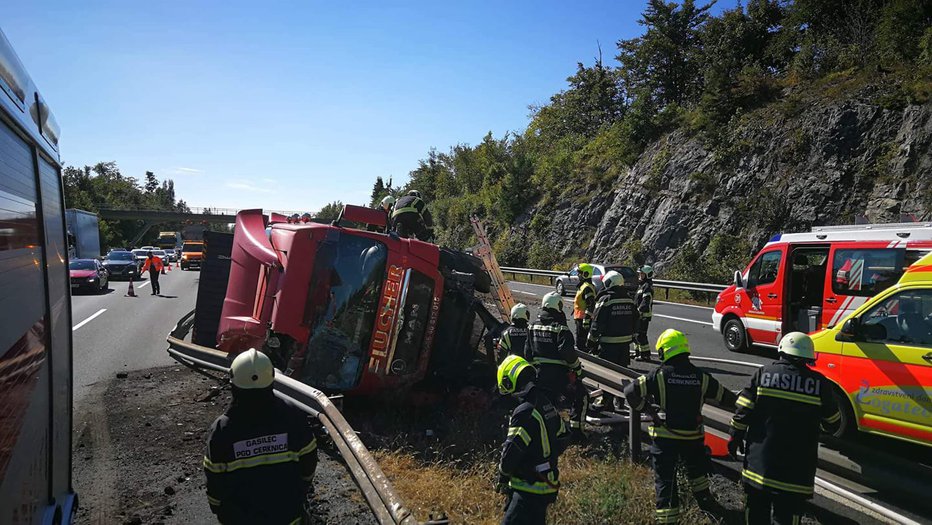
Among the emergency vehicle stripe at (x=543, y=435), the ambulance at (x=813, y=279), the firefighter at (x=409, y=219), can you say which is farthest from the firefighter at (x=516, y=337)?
the ambulance at (x=813, y=279)

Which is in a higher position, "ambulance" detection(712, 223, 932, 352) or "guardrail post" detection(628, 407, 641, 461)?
"ambulance" detection(712, 223, 932, 352)

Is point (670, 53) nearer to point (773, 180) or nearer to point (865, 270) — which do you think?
point (773, 180)

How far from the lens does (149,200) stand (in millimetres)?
107250

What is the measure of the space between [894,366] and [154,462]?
6939 mm

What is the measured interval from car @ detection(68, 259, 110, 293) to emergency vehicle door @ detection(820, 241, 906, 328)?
76.6ft

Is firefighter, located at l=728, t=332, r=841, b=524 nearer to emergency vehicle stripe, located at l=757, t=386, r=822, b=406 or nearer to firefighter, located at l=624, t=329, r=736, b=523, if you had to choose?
emergency vehicle stripe, located at l=757, t=386, r=822, b=406

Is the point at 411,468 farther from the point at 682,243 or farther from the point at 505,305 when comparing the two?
the point at 682,243

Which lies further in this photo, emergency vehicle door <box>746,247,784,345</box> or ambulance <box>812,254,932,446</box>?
emergency vehicle door <box>746,247,784,345</box>

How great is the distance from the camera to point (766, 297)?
10477 millimetres

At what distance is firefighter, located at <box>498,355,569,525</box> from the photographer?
3.53 meters

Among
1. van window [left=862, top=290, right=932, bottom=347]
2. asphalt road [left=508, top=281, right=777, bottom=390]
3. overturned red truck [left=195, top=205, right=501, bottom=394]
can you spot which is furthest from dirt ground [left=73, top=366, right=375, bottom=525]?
asphalt road [left=508, top=281, right=777, bottom=390]

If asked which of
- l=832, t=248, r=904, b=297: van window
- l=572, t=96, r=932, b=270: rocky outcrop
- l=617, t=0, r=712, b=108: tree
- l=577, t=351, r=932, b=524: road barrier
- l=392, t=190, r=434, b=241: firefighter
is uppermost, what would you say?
l=617, t=0, r=712, b=108: tree

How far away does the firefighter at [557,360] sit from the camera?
563 centimetres

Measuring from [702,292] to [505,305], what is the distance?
14786 mm
